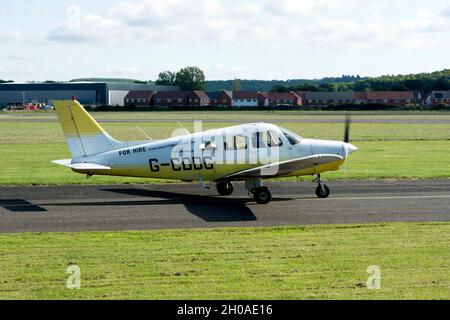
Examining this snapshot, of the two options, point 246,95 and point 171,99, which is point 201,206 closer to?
point 171,99

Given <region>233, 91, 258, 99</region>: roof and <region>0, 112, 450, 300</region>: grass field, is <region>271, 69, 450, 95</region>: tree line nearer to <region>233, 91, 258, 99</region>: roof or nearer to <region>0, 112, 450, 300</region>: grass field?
<region>233, 91, 258, 99</region>: roof

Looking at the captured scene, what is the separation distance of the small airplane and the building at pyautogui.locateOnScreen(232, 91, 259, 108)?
147662mm

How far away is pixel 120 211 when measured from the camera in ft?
64.3

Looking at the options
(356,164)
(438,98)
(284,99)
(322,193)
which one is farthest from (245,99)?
(322,193)

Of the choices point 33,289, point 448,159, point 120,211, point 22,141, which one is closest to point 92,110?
point 22,141

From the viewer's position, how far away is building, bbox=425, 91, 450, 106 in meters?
151

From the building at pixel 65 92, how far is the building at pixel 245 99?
23.1 metres

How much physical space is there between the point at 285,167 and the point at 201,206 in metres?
2.74

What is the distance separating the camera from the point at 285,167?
21.1 m

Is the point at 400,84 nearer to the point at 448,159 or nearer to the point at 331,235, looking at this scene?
the point at 448,159

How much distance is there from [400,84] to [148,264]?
157415mm

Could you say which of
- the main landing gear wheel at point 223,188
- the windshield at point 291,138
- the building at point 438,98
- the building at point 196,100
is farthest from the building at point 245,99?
the windshield at point 291,138

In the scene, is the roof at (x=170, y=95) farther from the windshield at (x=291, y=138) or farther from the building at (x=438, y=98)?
the windshield at (x=291, y=138)

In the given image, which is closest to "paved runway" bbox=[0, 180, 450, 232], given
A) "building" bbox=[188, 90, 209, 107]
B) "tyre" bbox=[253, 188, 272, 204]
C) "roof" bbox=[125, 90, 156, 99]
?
"tyre" bbox=[253, 188, 272, 204]
